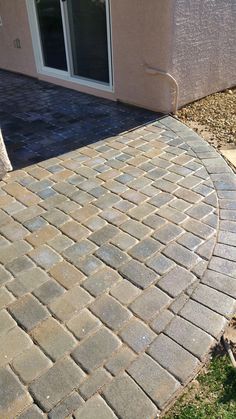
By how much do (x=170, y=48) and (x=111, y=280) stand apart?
358 cm

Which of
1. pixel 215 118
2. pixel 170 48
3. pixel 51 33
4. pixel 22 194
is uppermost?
pixel 170 48

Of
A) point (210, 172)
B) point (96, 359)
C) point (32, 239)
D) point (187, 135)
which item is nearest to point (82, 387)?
point (96, 359)

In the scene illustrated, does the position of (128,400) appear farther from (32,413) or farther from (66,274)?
(66,274)

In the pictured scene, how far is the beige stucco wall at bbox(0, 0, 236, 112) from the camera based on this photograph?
16.7 feet

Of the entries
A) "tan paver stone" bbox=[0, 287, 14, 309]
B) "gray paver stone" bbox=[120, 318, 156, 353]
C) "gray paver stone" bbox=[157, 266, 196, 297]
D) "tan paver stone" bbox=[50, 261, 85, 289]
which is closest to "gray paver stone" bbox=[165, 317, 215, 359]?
"gray paver stone" bbox=[120, 318, 156, 353]

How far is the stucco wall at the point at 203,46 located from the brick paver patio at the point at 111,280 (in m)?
1.71

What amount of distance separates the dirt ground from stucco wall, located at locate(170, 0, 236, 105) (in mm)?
147

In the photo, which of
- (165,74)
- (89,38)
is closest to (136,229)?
(165,74)

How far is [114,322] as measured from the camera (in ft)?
8.19

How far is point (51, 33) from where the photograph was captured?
Answer: 6.89m

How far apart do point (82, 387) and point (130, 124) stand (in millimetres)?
3879

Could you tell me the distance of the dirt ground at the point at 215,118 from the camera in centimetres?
496

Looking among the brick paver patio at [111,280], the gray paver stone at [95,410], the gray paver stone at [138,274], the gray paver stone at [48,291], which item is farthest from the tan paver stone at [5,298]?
the gray paver stone at [95,410]

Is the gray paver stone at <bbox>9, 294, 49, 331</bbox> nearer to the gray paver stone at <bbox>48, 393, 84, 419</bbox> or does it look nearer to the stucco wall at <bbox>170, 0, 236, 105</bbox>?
the gray paver stone at <bbox>48, 393, 84, 419</bbox>
